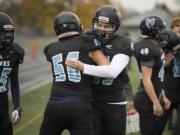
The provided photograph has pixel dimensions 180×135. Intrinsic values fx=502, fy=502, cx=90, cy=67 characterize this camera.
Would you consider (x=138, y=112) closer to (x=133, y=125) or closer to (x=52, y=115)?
(x=133, y=125)

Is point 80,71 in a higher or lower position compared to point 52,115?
higher

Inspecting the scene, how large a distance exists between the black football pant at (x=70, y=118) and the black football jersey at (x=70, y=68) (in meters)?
0.11

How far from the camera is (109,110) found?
5348 millimetres

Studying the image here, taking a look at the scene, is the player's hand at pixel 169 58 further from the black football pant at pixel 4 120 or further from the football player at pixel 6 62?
the black football pant at pixel 4 120

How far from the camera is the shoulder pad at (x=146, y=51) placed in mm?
5871

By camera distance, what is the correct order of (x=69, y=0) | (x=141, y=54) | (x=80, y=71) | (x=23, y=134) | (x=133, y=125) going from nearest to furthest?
(x=80, y=71) < (x=141, y=54) < (x=133, y=125) < (x=23, y=134) < (x=69, y=0)

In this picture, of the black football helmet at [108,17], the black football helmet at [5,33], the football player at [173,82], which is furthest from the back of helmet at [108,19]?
the football player at [173,82]

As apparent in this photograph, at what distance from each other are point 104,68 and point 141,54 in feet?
4.37

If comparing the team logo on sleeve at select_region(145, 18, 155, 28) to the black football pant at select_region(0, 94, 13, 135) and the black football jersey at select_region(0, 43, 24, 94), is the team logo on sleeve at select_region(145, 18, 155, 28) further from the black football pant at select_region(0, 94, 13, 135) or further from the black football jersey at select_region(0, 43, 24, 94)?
the black football pant at select_region(0, 94, 13, 135)

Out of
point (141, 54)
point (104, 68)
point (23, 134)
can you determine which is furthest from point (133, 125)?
point (23, 134)

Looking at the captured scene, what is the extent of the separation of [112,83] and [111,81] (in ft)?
0.08

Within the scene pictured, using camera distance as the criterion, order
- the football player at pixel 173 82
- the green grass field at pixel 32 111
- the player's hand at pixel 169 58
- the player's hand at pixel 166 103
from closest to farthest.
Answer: the player's hand at pixel 166 103, the player's hand at pixel 169 58, the football player at pixel 173 82, the green grass field at pixel 32 111

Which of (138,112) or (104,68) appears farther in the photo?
(138,112)

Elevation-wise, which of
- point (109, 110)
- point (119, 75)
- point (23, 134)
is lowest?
point (23, 134)
